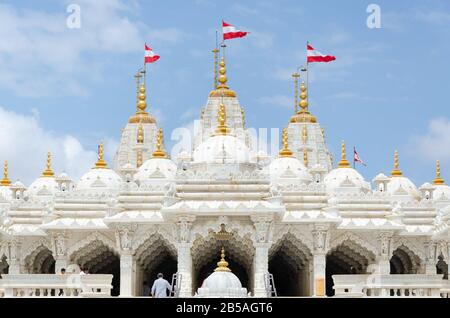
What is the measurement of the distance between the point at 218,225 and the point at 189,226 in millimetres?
984

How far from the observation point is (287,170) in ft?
134

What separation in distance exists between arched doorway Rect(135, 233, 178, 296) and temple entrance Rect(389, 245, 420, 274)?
9.24m

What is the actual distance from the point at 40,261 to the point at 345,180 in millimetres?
13050

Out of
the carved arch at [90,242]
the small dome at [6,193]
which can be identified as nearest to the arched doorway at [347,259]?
the carved arch at [90,242]

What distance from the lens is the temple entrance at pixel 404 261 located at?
40.9 metres

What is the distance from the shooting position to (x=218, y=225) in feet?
113

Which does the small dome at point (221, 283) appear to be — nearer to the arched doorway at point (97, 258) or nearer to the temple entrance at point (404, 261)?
the arched doorway at point (97, 258)

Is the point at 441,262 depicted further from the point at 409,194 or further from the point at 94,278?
the point at 94,278

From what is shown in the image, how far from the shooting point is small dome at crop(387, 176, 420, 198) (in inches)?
1688

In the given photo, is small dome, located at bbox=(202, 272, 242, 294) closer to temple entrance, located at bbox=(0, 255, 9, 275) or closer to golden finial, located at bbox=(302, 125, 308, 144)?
temple entrance, located at bbox=(0, 255, 9, 275)

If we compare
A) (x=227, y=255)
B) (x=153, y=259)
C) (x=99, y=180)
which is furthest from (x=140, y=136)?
(x=227, y=255)
